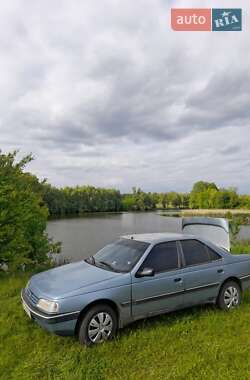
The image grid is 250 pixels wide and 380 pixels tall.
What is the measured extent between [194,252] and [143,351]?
1998 millimetres

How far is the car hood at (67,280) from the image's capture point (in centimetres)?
396

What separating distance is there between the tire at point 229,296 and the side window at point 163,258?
119 cm

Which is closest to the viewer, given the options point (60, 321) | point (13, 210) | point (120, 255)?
point (60, 321)

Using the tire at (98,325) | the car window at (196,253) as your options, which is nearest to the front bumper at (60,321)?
the tire at (98,325)

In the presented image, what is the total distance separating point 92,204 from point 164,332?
101 metres

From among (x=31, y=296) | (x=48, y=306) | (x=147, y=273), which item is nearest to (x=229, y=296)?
(x=147, y=273)

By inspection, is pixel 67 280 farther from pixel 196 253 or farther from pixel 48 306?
pixel 196 253

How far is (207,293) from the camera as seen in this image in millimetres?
5020

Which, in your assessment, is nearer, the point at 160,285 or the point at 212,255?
the point at 160,285

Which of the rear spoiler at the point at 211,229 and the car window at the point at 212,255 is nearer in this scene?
the car window at the point at 212,255

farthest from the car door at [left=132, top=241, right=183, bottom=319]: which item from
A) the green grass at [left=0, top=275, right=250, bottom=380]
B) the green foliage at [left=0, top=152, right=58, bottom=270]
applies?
the green foliage at [left=0, top=152, right=58, bottom=270]

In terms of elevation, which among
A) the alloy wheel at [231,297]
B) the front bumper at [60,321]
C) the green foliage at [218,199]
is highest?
the green foliage at [218,199]

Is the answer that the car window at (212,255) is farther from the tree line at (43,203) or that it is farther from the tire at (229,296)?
the tree line at (43,203)

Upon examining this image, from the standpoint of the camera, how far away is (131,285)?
425cm
